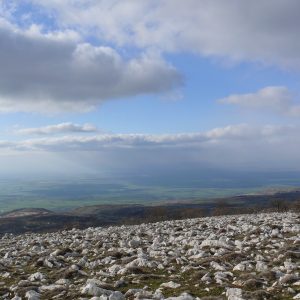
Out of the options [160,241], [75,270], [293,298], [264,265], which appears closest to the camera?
[293,298]

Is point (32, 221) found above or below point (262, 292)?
below

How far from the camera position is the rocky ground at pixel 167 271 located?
42.7 ft

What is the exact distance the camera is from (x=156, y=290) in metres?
13.3

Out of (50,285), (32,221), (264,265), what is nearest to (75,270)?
(50,285)

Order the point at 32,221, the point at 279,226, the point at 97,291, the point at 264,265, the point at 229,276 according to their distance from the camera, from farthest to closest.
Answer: the point at 32,221, the point at 279,226, the point at 264,265, the point at 229,276, the point at 97,291

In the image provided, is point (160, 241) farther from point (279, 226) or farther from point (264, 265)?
point (264, 265)

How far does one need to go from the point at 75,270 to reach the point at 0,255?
35.0ft

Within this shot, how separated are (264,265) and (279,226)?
1296cm

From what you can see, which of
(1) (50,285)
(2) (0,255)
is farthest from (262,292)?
(2) (0,255)

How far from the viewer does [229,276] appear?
1469cm

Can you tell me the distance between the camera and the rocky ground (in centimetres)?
1300

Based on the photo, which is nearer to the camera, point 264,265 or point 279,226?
point 264,265

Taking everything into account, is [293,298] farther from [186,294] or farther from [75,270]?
[75,270]

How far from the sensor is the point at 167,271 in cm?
1667
